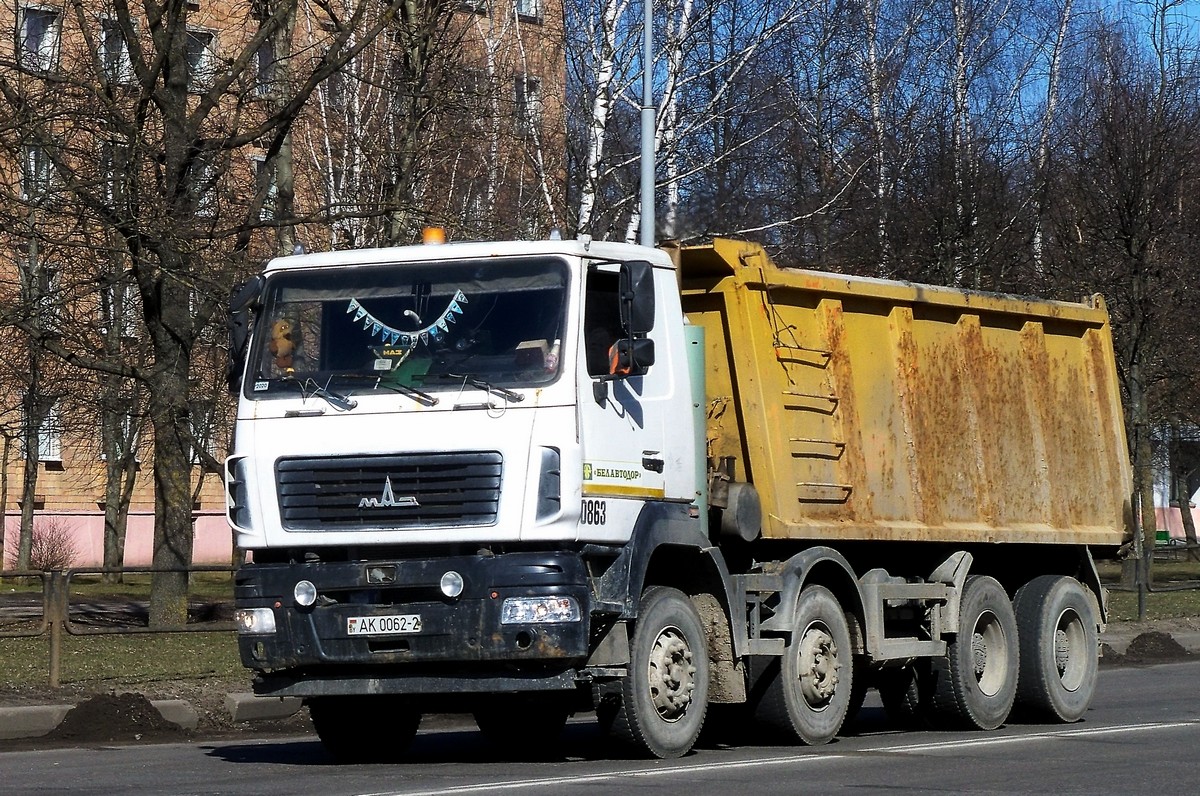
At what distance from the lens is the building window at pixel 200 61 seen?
68.2ft

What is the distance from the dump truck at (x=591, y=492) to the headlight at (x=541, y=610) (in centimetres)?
1

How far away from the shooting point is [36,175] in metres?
18.7

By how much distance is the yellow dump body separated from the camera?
11.4 metres

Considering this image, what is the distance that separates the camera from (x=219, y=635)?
16016 mm

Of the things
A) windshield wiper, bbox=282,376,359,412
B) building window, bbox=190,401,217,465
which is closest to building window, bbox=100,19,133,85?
building window, bbox=190,401,217,465

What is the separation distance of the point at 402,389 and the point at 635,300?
131 cm

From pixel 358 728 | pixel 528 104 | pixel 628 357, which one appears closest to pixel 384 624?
pixel 358 728

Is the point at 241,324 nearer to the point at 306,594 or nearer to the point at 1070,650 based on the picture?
the point at 306,594

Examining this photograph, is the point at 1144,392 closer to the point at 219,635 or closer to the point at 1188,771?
the point at 219,635

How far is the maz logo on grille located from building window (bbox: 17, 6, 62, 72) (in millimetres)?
10284

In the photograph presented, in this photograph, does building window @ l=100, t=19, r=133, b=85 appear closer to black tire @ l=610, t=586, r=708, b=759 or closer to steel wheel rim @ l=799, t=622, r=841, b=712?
steel wheel rim @ l=799, t=622, r=841, b=712

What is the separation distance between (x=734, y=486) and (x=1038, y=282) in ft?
68.7

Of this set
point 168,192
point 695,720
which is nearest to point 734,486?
point 695,720

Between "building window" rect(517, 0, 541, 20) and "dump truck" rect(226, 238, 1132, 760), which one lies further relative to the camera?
"building window" rect(517, 0, 541, 20)
